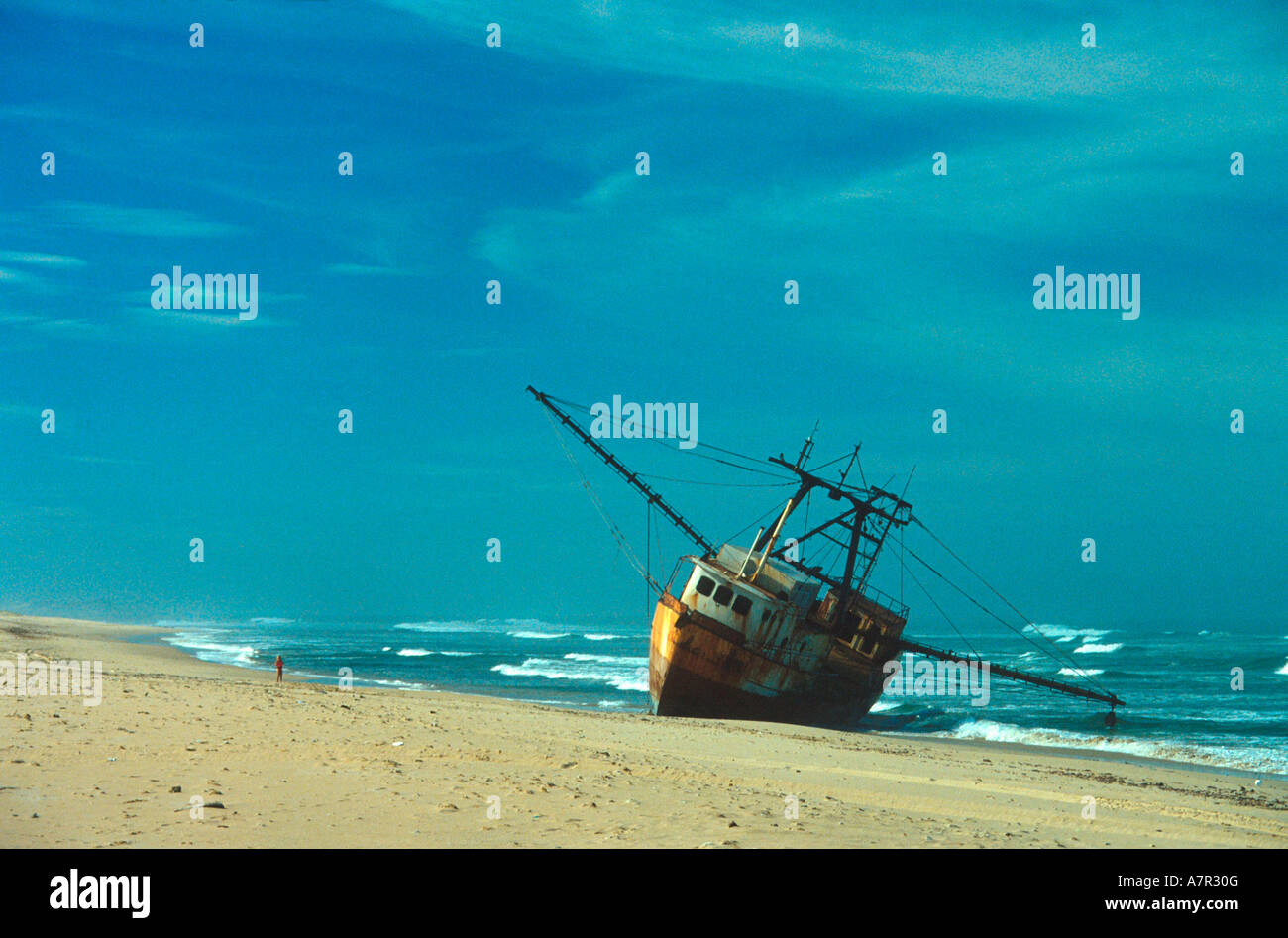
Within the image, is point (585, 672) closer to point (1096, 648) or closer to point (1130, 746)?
point (1130, 746)

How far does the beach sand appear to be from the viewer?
28.6 ft

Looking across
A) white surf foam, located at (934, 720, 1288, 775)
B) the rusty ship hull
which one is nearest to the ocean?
white surf foam, located at (934, 720, 1288, 775)

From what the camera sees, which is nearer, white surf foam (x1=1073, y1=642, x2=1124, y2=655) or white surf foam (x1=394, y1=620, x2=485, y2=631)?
white surf foam (x1=1073, y1=642, x2=1124, y2=655)

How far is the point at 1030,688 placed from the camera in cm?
4962

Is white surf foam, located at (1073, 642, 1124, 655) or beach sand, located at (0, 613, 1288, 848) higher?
beach sand, located at (0, 613, 1288, 848)

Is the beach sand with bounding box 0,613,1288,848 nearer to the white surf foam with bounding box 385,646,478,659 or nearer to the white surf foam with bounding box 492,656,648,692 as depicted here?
the white surf foam with bounding box 492,656,648,692

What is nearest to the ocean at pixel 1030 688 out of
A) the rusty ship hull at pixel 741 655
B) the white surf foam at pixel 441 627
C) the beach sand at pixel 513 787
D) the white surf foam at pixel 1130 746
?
the white surf foam at pixel 1130 746
